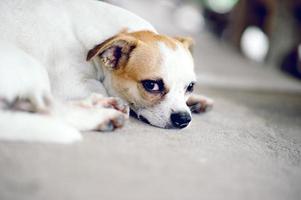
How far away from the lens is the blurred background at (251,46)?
142 inches

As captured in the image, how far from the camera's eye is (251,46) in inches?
218

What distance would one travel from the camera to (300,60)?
13.4 ft

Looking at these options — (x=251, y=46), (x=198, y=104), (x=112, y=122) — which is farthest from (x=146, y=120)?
(x=251, y=46)

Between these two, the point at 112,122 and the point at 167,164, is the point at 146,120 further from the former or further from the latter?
the point at 167,164

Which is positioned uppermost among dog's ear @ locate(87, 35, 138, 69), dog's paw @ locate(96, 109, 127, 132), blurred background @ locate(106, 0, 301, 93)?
dog's ear @ locate(87, 35, 138, 69)

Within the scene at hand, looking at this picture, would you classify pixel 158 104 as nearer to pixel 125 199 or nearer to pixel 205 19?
pixel 125 199

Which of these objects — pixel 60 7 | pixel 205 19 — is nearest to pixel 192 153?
pixel 60 7

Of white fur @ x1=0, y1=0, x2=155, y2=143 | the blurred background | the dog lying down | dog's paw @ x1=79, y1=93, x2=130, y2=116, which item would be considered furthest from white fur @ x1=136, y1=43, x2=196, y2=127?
the blurred background

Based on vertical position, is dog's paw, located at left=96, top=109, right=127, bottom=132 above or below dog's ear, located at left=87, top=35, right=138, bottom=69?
below

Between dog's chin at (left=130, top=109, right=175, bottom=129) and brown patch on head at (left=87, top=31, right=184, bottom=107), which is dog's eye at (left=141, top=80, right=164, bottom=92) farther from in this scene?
dog's chin at (left=130, top=109, right=175, bottom=129)

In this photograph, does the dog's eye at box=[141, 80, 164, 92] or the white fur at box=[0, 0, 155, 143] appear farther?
the dog's eye at box=[141, 80, 164, 92]

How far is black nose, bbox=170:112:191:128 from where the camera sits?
1.84 meters

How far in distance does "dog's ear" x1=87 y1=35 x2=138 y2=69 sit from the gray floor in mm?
284

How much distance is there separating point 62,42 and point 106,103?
389 millimetres
